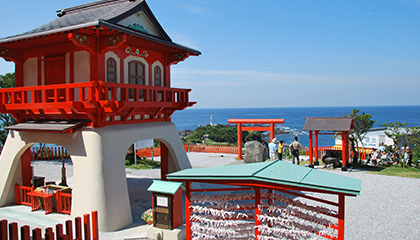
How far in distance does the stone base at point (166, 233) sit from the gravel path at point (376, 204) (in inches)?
93.4

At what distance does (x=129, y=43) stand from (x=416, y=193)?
13.1m

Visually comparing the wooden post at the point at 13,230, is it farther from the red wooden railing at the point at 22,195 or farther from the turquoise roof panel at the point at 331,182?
the red wooden railing at the point at 22,195

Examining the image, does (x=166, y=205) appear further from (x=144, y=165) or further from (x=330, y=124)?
(x=330, y=124)

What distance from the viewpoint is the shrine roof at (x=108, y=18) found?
956 cm

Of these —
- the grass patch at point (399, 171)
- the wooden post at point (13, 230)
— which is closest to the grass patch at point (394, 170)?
the grass patch at point (399, 171)

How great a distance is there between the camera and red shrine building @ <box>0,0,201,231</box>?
9359mm

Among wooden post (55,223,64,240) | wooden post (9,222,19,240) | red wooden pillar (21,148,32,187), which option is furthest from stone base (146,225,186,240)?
red wooden pillar (21,148,32,187)

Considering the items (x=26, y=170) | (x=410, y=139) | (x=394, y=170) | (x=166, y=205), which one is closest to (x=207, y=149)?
(x=394, y=170)

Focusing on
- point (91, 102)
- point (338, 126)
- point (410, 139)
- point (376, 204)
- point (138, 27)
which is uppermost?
point (138, 27)

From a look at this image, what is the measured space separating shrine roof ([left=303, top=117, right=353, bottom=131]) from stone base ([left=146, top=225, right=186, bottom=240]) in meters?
12.9

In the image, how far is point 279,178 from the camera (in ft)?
18.3

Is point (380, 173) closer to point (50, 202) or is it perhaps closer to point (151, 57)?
point (151, 57)

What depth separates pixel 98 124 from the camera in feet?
31.9

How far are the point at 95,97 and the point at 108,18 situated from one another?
2526 millimetres
